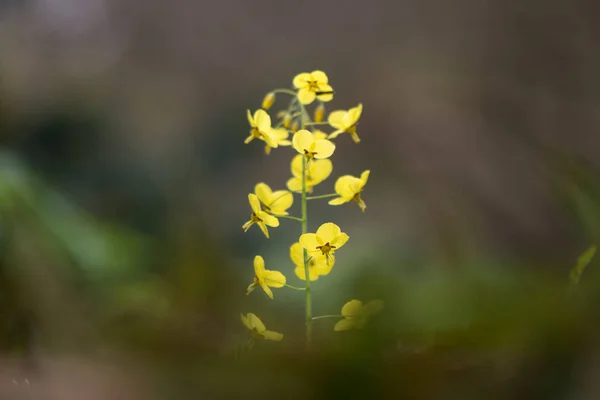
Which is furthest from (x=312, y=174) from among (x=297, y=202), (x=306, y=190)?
(x=297, y=202)

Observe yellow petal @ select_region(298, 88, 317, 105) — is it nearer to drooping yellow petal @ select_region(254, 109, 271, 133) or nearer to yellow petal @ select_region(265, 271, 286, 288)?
drooping yellow petal @ select_region(254, 109, 271, 133)

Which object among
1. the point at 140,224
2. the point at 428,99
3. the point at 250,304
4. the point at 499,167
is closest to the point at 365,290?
the point at 250,304

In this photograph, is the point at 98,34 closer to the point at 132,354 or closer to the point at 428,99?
the point at 428,99

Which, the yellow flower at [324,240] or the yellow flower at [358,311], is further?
the yellow flower at [324,240]

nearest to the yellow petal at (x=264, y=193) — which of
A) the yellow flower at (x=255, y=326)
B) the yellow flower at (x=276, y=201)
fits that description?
the yellow flower at (x=276, y=201)

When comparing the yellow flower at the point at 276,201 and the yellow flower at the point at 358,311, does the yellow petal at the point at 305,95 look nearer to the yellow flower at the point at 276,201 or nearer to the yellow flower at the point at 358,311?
the yellow flower at the point at 276,201
